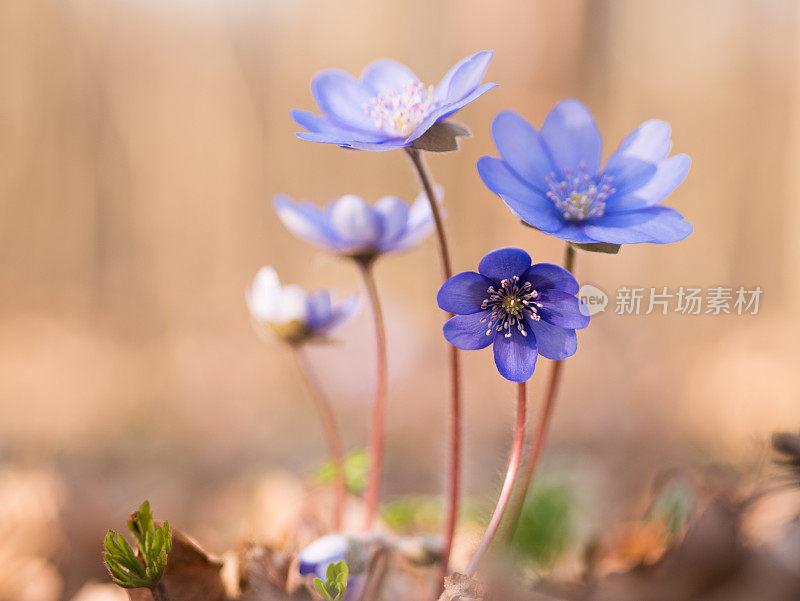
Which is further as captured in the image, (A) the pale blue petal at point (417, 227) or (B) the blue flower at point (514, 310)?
(A) the pale blue petal at point (417, 227)

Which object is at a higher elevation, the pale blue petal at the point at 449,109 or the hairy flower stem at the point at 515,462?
the pale blue petal at the point at 449,109

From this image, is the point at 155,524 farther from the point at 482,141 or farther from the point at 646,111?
the point at 646,111

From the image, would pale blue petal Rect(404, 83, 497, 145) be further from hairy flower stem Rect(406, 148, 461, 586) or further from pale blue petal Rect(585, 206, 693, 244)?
pale blue petal Rect(585, 206, 693, 244)

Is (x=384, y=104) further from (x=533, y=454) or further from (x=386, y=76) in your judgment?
(x=533, y=454)

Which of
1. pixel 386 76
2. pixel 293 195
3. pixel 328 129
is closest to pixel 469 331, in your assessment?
pixel 328 129

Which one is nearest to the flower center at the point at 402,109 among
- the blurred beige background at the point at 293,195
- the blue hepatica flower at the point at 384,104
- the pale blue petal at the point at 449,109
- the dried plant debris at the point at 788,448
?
the blue hepatica flower at the point at 384,104

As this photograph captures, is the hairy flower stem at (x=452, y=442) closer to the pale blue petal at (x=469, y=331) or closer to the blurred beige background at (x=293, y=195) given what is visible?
the pale blue petal at (x=469, y=331)
